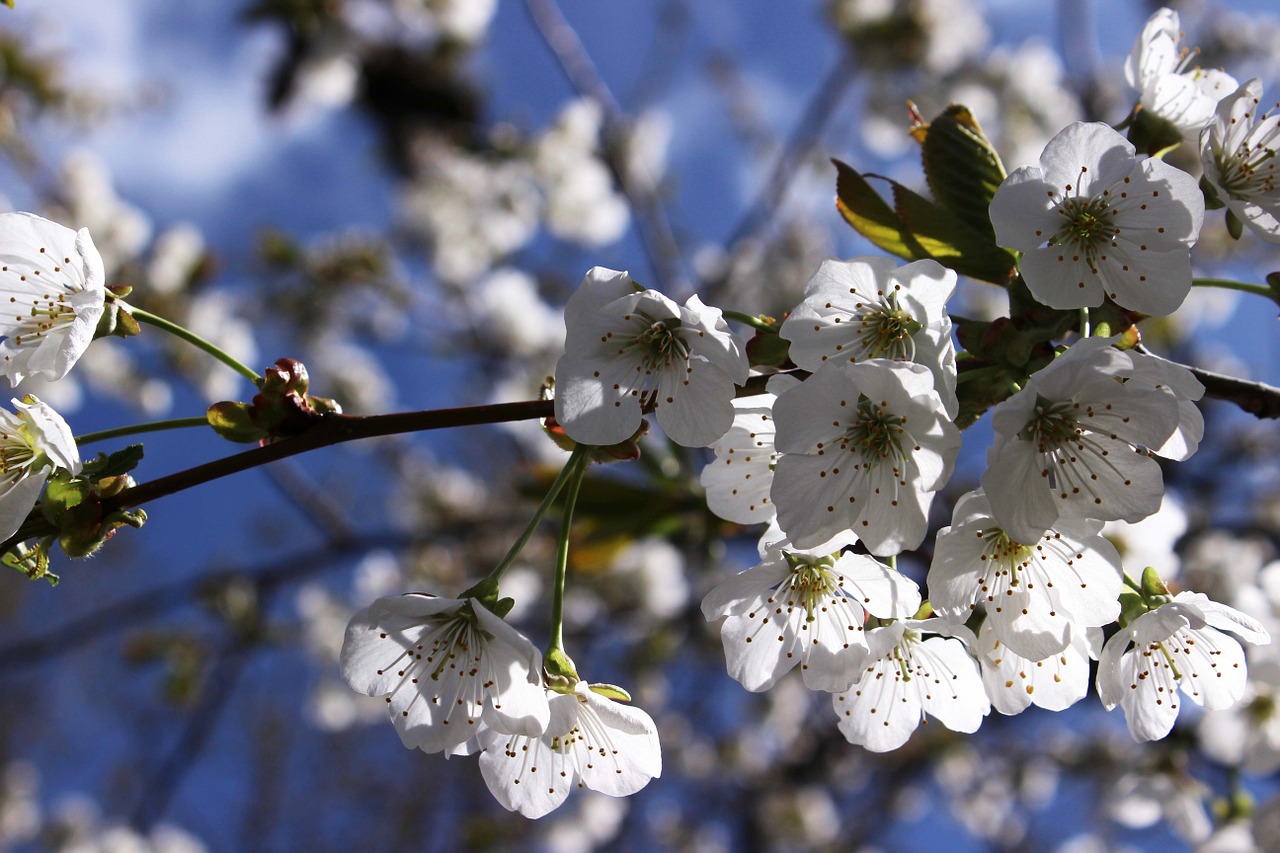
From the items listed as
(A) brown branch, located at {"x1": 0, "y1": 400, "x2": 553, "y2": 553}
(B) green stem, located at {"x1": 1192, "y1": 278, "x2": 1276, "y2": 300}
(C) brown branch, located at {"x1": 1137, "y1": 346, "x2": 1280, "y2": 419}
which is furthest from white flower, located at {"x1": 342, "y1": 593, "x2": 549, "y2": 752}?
(B) green stem, located at {"x1": 1192, "y1": 278, "x2": 1276, "y2": 300}

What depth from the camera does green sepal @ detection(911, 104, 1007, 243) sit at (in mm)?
1173

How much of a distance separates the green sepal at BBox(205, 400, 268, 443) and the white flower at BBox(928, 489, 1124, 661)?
31.0 inches

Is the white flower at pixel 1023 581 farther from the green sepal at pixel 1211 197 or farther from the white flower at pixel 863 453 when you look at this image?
the green sepal at pixel 1211 197

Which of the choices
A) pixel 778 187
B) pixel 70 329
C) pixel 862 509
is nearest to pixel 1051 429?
pixel 862 509

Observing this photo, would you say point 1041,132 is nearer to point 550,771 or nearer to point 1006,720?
point 1006,720

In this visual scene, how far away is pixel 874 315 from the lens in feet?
3.75

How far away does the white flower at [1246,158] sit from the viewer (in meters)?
1.15

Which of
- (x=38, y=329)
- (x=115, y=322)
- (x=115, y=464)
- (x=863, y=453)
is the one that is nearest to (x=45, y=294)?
(x=38, y=329)

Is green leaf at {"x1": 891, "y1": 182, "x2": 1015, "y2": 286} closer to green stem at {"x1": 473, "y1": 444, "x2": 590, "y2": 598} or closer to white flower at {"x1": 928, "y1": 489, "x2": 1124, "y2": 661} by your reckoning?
white flower at {"x1": 928, "y1": 489, "x2": 1124, "y2": 661}

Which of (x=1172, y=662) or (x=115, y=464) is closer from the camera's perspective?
(x=115, y=464)

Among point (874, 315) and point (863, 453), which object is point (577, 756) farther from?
point (874, 315)

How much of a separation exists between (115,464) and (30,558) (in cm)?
13

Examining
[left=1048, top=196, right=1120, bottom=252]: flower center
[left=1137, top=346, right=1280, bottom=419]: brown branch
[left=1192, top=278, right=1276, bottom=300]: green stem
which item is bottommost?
[left=1137, top=346, right=1280, bottom=419]: brown branch

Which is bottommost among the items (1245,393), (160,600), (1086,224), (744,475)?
(160,600)
